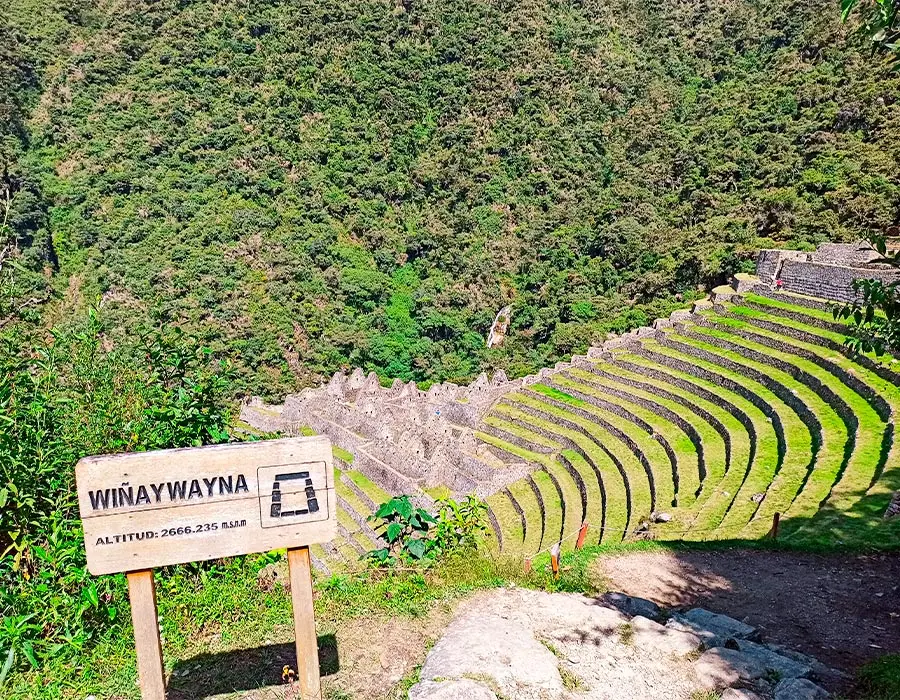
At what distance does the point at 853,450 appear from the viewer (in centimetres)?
885

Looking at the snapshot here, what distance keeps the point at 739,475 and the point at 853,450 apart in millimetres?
1673

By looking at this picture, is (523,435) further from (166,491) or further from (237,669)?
(166,491)

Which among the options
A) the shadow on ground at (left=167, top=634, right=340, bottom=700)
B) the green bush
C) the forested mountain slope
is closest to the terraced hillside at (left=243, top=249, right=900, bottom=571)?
the shadow on ground at (left=167, top=634, right=340, bottom=700)

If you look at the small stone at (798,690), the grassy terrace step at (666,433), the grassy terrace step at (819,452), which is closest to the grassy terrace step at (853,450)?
the grassy terrace step at (819,452)

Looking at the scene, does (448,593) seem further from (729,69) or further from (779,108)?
(729,69)

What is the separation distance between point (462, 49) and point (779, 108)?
32.6 metres

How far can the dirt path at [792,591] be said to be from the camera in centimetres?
487

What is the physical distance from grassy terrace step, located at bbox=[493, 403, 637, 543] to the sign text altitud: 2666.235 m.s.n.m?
23.9ft

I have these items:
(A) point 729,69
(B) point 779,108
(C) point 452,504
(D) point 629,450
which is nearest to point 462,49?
(A) point 729,69

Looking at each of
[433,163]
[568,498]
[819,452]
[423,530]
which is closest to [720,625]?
[423,530]

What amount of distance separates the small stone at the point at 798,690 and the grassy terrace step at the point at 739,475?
483 centimetres

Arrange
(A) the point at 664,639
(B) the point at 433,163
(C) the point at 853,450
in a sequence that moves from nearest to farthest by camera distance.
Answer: (A) the point at 664,639 → (C) the point at 853,450 → (B) the point at 433,163

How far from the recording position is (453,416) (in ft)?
61.0

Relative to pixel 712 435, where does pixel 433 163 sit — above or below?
above
